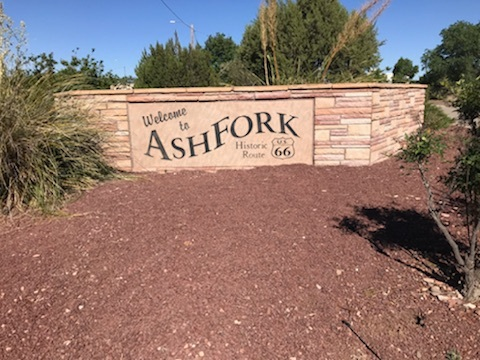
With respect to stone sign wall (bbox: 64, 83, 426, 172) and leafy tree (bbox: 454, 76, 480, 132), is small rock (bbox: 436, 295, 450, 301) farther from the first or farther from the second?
stone sign wall (bbox: 64, 83, 426, 172)

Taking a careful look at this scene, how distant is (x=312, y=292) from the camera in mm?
3154

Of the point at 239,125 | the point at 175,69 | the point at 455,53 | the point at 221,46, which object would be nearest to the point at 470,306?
the point at 239,125

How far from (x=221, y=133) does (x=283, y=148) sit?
1139 mm

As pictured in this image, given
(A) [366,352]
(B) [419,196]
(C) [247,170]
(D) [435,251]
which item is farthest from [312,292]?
(C) [247,170]

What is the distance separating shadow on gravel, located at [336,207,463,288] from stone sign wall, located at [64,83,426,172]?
2476 mm

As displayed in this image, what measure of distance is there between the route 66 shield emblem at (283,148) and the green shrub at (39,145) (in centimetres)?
302

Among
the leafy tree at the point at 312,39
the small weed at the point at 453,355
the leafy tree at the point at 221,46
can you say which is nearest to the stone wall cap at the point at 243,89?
the small weed at the point at 453,355

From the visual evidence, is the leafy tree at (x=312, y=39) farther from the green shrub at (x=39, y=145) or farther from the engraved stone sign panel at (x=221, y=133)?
the green shrub at (x=39, y=145)

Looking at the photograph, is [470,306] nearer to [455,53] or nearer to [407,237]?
[407,237]

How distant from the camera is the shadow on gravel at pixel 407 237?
11.6 feet

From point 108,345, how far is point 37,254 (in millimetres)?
1594

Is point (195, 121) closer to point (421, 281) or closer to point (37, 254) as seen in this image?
point (37, 254)

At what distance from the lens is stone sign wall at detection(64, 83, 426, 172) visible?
6.99 m

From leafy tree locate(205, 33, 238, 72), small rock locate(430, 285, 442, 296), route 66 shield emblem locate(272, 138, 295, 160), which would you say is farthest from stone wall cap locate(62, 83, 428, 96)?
leafy tree locate(205, 33, 238, 72)
